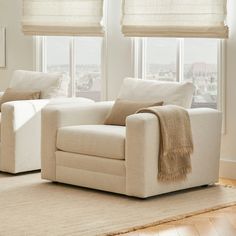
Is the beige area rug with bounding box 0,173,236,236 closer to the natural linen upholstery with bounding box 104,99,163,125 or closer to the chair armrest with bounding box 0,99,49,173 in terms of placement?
the chair armrest with bounding box 0,99,49,173

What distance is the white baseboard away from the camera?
6410 millimetres

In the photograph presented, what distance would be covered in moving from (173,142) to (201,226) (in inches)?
37.5

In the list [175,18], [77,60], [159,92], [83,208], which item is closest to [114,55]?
[77,60]

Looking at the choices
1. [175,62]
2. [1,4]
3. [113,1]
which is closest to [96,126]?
[175,62]

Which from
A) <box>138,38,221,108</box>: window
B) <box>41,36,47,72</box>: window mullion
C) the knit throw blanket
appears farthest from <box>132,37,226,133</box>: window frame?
<box>41,36,47,72</box>: window mullion

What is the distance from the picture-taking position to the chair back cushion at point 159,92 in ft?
19.5

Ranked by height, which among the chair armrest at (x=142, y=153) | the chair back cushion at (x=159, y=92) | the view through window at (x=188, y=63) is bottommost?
the chair armrest at (x=142, y=153)

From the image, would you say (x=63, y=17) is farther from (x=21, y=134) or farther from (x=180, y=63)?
(x=21, y=134)

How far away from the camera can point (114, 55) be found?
7.25 meters

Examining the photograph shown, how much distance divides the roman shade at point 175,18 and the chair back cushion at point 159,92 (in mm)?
623

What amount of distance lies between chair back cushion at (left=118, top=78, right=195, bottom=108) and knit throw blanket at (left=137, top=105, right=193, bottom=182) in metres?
0.29

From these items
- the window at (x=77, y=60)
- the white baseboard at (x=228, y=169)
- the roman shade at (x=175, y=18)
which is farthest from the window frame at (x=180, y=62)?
the window at (x=77, y=60)

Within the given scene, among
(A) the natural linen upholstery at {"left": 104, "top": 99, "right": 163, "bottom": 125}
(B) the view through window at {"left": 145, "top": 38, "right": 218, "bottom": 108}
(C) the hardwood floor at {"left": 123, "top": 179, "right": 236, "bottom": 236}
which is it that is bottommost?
(C) the hardwood floor at {"left": 123, "top": 179, "right": 236, "bottom": 236}

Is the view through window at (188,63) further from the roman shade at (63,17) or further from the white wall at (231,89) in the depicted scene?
the roman shade at (63,17)
